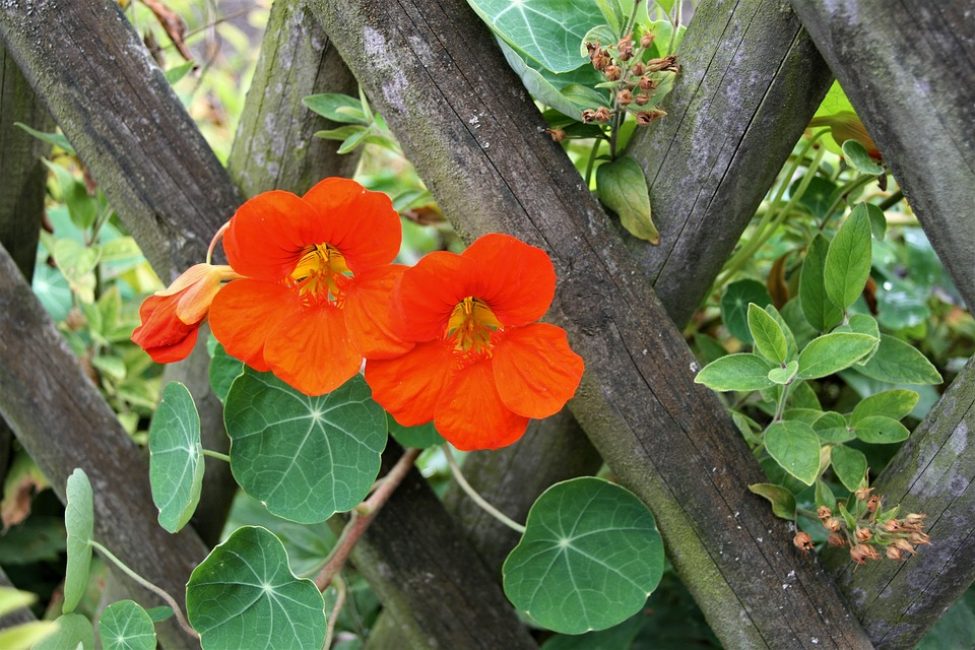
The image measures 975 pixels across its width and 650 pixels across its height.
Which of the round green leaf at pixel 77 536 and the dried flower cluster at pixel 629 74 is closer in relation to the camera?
the dried flower cluster at pixel 629 74

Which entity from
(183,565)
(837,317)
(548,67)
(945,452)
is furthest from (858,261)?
(183,565)

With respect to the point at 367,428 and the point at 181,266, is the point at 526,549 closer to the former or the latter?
the point at 367,428

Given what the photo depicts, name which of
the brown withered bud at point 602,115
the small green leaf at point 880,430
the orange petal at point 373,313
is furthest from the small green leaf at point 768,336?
the orange petal at point 373,313

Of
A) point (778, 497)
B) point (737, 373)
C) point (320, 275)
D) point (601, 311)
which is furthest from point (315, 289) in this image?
point (778, 497)

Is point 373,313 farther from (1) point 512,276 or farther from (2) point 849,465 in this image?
(2) point 849,465

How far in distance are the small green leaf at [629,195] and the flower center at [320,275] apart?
0.28m

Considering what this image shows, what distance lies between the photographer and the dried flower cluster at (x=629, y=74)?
707 mm

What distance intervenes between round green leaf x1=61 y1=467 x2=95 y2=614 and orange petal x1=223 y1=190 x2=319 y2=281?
0.34 m

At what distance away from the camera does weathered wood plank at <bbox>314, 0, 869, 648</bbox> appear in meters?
0.78

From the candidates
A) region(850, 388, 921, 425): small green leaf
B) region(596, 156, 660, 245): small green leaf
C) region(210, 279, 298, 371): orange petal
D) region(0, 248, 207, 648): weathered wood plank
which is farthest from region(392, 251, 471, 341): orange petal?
region(0, 248, 207, 648): weathered wood plank

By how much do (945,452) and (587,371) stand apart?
1.09 ft

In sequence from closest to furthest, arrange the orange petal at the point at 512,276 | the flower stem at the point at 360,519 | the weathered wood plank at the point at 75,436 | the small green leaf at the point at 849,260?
the orange petal at the point at 512,276, the small green leaf at the point at 849,260, the flower stem at the point at 360,519, the weathered wood plank at the point at 75,436

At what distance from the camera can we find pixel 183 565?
1100 millimetres

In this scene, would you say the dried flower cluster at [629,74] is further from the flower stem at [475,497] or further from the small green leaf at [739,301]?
the flower stem at [475,497]
